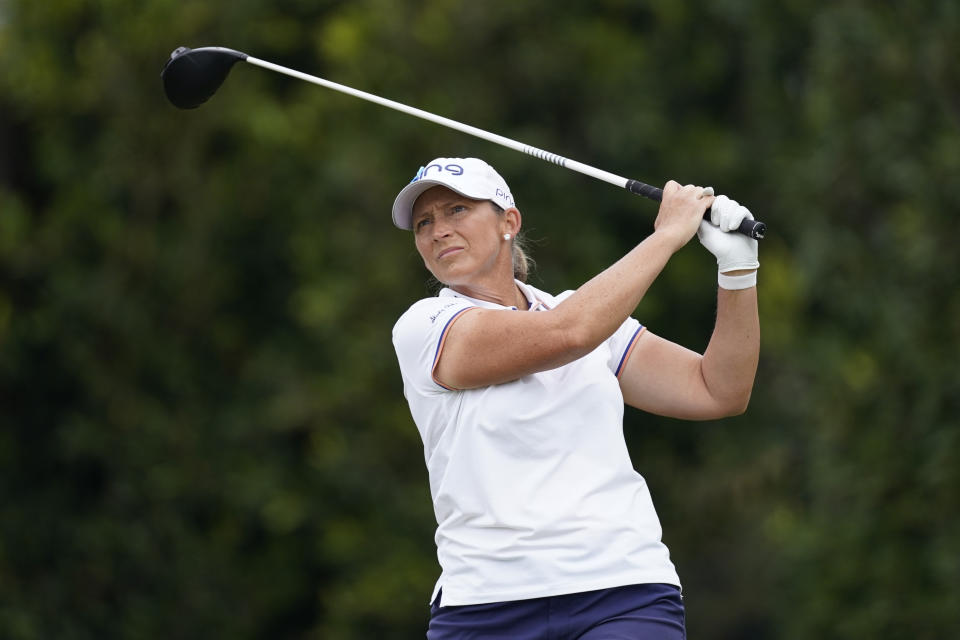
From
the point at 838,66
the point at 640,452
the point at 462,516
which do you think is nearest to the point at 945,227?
the point at 838,66

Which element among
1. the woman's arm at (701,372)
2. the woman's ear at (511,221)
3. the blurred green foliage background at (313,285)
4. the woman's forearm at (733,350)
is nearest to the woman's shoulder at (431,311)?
the woman's ear at (511,221)

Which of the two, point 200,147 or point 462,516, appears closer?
point 462,516

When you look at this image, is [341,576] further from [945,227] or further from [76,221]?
[945,227]

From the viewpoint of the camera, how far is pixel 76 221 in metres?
11.1

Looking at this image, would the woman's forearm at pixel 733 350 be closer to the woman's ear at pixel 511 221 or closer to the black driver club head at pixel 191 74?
the woman's ear at pixel 511 221

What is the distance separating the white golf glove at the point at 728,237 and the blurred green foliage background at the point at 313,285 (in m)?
6.16

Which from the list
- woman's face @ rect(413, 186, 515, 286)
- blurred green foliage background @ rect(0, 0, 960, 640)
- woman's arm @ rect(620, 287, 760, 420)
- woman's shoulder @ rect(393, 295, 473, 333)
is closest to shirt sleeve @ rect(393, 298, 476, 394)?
woman's shoulder @ rect(393, 295, 473, 333)

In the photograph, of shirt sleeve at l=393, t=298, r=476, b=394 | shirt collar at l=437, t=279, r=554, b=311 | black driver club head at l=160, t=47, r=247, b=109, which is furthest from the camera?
black driver club head at l=160, t=47, r=247, b=109

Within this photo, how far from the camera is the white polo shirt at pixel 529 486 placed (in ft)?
11.2

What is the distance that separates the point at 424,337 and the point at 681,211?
67cm

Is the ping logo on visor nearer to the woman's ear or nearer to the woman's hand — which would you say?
the woman's ear

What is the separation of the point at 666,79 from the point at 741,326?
8193mm

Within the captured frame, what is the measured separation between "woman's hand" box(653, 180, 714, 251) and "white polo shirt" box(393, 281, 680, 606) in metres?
0.38

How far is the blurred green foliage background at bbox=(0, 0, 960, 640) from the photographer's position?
10742 mm
